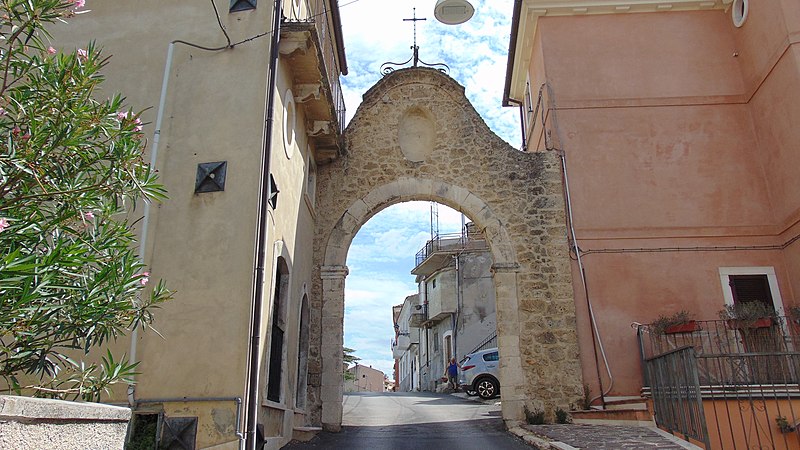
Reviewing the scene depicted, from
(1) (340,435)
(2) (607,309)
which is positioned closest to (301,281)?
(1) (340,435)

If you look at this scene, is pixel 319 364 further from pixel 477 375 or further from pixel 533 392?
pixel 477 375

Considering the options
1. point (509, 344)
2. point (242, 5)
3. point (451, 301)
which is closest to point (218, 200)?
point (242, 5)

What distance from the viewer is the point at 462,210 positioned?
40.1 feet

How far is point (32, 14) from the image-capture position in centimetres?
392

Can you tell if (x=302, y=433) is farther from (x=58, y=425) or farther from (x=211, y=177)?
(x=58, y=425)

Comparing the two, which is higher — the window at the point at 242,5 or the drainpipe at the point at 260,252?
the window at the point at 242,5

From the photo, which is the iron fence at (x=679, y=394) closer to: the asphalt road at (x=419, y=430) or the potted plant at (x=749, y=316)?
the asphalt road at (x=419, y=430)

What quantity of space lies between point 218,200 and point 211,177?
1.05ft

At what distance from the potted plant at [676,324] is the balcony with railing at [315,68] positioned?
663 centimetres

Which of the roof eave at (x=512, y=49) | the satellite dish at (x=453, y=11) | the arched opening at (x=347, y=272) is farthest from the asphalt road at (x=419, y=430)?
the roof eave at (x=512, y=49)

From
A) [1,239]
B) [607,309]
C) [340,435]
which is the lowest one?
[340,435]

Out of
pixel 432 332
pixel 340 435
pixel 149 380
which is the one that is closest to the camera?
pixel 149 380

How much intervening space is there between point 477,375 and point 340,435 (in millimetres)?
8361

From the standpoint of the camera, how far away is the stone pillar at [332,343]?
35.8 feet
